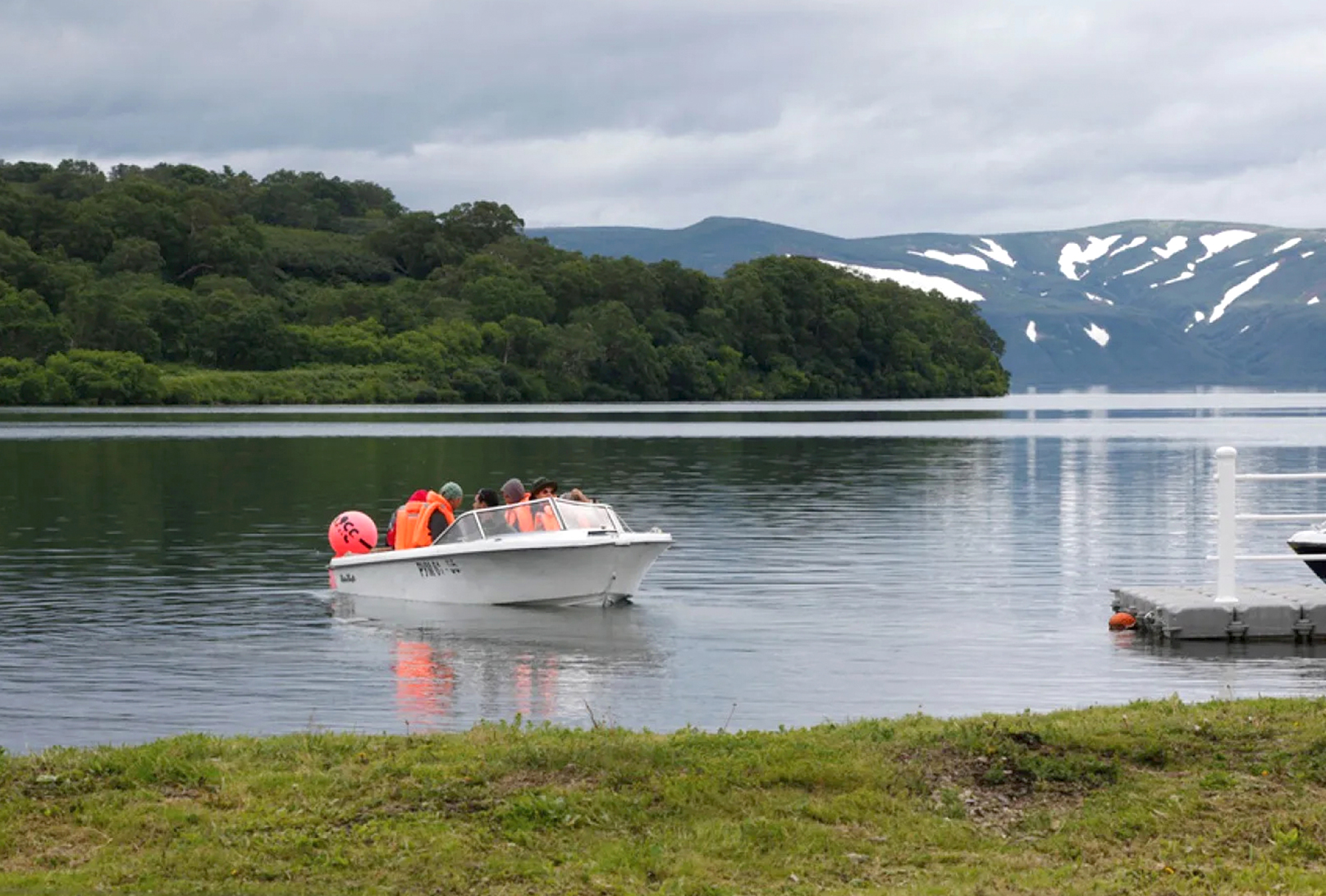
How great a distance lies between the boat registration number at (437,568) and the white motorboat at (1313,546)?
1240 cm

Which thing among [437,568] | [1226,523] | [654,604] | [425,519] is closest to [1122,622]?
[1226,523]

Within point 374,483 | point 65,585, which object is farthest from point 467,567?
point 374,483

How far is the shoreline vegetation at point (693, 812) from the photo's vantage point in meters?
10.4

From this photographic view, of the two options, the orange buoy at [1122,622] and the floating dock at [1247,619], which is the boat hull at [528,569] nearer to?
the orange buoy at [1122,622]

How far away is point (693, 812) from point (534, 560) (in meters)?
17.2

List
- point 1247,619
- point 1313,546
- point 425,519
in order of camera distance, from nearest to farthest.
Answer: point 1247,619, point 1313,546, point 425,519

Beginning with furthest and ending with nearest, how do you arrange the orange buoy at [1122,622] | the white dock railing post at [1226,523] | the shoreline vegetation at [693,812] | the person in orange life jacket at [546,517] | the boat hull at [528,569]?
1. the person in orange life jacket at [546,517]
2. the boat hull at [528,569]
3. the orange buoy at [1122,622]
4. the white dock railing post at [1226,523]
5. the shoreline vegetation at [693,812]

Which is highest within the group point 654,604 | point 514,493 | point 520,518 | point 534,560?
point 514,493

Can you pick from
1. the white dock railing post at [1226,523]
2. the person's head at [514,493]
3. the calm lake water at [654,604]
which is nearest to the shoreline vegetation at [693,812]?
the calm lake water at [654,604]

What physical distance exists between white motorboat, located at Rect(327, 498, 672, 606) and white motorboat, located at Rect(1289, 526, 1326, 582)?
925cm

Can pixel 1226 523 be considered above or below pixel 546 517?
above

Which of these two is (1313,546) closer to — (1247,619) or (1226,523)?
(1247,619)

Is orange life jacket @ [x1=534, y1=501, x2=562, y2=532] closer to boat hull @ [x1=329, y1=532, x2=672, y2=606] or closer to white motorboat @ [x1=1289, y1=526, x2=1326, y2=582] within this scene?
boat hull @ [x1=329, y1=532, x2=672, y2=606]

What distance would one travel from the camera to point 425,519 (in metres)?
30.0
